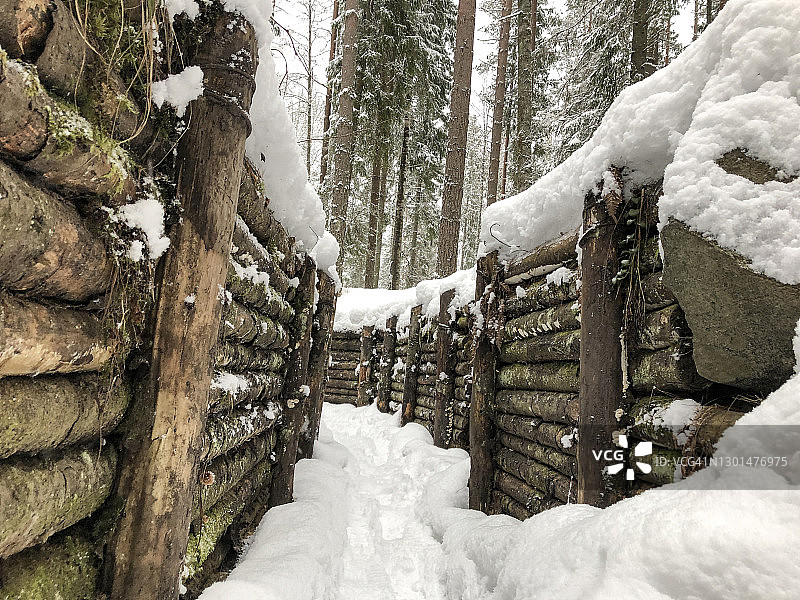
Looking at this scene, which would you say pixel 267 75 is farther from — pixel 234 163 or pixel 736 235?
pixel 736 235

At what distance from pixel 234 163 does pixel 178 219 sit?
383 millimetres

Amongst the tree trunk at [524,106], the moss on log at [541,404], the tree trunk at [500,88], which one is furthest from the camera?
the tree trunk at [524,106]

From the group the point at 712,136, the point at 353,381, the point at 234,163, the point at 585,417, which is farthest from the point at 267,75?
the point at 353,381

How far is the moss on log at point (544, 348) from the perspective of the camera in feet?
11.2

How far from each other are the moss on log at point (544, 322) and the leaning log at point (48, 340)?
290cm

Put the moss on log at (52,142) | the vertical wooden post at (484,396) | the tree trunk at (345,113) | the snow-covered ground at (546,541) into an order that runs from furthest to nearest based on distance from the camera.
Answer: the tree trunk at (345,113) → the vertical wooden post at (484,396) → the snow-covered ground at (546,541) → the moss on log at (52,142)

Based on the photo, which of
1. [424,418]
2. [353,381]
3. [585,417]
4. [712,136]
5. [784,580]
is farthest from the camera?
[353,381]

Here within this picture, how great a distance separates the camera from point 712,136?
6.46 feet

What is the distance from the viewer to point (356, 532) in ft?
14.7

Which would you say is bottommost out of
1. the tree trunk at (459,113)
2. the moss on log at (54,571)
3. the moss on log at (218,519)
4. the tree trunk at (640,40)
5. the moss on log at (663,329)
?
the moss on log at (218,519)

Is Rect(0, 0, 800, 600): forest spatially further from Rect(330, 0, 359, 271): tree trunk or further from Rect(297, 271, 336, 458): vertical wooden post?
Rect(330, 0, 359, 271): tree trunk

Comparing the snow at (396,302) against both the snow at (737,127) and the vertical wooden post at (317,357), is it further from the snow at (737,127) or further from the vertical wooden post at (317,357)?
the snow at (737,127)

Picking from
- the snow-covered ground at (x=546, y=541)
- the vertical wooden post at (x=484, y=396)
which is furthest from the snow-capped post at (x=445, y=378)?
the vertical wooden post at (x=484, y=396)

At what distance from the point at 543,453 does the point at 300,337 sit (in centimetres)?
263
